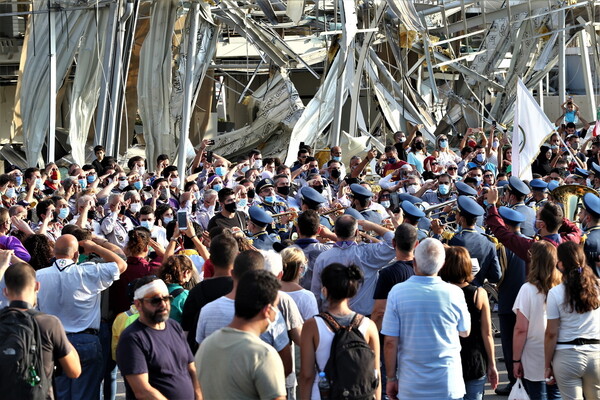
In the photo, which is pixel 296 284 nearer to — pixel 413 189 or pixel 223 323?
pixel 223 323

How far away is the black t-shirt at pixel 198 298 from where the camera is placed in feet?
22.7

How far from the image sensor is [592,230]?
9.06 metres

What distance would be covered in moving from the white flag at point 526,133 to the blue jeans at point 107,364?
783cm

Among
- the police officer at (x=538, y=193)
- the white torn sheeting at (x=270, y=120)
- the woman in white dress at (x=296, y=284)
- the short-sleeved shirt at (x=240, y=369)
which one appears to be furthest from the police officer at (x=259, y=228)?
the white torn sheeting at (x=270, y=120)

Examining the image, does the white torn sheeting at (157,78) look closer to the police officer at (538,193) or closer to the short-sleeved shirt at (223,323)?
the police officer at (538,193)

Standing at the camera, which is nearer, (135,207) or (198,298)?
(198,298)

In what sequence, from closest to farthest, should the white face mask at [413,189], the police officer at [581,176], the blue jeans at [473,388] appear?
the blue jeans at [473,388] → the white face mask at [413,189] → the police officer at [581,176]

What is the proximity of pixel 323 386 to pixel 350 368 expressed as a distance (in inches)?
6.8

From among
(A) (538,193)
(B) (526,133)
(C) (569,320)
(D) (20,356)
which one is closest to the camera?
(D) (20,356)

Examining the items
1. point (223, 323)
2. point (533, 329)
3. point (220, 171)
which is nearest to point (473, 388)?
point (533, 329)

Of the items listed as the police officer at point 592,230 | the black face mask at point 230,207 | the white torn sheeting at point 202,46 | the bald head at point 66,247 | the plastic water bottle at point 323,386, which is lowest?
the black face mask at point 230,207

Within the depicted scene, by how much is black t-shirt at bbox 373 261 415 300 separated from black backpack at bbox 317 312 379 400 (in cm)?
167

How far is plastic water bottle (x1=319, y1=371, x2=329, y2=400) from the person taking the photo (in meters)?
6.01

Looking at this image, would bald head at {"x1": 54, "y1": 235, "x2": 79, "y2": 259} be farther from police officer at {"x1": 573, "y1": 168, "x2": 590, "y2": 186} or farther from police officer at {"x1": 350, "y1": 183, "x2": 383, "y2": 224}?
police officer at {"x1": 573, "y1": 168, "x2": 590, "y2": 186}
